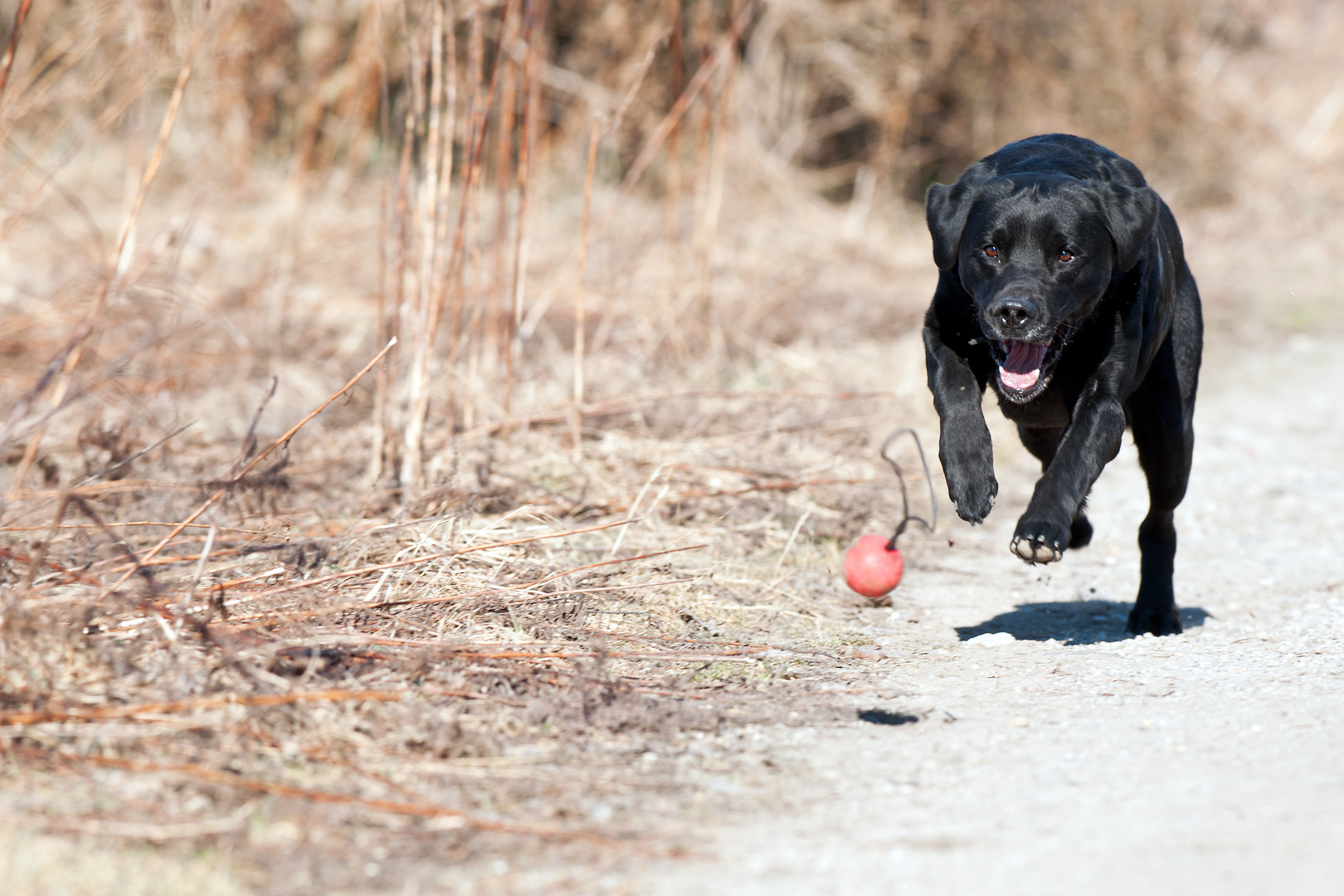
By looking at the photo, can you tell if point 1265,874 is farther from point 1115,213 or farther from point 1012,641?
point 1115,213

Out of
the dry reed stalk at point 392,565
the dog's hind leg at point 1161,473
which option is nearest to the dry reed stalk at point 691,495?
the dry reed stalk at point 392,565

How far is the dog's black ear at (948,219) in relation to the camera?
3643mm

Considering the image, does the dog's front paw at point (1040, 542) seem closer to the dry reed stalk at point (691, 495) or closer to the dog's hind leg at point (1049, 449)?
the dog's hind leg at point (1049, 449)

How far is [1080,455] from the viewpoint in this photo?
337cm

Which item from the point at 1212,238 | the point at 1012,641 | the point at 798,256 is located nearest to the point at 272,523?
the point at 1012,641

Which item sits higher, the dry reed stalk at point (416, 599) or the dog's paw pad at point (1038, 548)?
the dog's paw pad at point (1038, 548)

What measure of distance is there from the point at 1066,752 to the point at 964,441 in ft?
3.32

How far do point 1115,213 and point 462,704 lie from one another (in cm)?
213

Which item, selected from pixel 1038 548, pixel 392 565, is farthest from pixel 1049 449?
pixel 392 565

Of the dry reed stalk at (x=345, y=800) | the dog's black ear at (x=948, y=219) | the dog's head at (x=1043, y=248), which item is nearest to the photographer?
the dry reed stalk at (x=345, y=800)

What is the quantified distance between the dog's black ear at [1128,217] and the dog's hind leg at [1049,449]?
0.75m

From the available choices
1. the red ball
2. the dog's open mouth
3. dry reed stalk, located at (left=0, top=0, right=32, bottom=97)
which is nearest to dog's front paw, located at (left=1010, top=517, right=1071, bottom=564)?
the dog's open mouth

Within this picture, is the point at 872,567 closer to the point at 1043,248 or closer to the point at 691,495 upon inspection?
the point at 691,495

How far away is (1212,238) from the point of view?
13.0 metres
